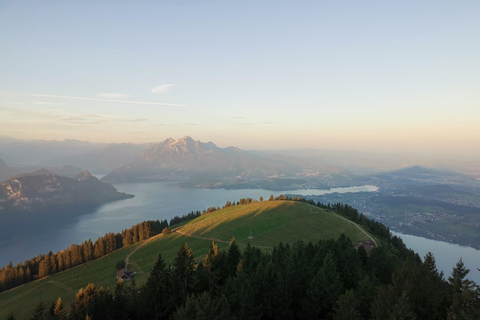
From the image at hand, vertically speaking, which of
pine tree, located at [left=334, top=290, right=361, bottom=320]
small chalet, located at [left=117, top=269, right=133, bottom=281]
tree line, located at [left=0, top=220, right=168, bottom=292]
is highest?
→ pine tree, located at [left=334, top=290, right=361, bottom=320]

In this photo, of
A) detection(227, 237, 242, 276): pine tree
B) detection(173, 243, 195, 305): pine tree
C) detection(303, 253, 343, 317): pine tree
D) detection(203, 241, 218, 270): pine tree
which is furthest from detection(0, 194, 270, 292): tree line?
detection(303, 253, 343, 317): pine tree

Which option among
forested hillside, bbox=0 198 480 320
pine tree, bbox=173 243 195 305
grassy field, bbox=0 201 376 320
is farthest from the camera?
grassy field, bbox=0 201 376 320

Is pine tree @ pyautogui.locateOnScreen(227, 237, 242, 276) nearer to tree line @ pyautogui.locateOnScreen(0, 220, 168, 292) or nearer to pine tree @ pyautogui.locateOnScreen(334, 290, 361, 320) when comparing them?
pine tree @ pyautogui.locateOnScreen(334, 290, 361, 320)

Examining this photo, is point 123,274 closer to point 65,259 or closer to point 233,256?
point 65,259

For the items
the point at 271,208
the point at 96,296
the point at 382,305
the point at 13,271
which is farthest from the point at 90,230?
the point at 382,305

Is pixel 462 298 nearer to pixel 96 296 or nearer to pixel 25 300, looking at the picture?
pixel 96 296

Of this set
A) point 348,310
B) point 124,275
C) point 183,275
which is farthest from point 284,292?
point 124,275
